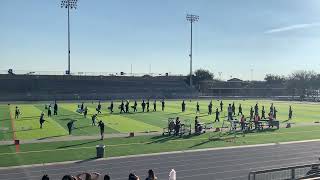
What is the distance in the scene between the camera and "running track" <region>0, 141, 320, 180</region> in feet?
65.2

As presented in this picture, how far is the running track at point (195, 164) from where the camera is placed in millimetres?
19875

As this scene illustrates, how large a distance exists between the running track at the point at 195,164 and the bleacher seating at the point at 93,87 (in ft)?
212

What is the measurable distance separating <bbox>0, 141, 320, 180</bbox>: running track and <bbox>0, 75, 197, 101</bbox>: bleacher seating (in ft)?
212

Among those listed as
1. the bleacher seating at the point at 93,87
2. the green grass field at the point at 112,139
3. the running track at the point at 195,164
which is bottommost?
the running track at the point at 195,164

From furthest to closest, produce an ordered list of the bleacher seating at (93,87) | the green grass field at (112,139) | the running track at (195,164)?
the bleacher seating at (93,87) → the green grass field at (112,139) → the running track at (195,164)

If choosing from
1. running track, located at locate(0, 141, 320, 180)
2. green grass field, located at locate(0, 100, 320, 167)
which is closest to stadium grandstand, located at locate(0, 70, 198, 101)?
green grass field, located at locate(0, 100, 320, 167)

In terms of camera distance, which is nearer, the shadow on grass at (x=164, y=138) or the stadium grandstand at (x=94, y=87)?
the shadow on grass at (x=164, y=138)

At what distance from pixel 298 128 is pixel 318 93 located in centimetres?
9579

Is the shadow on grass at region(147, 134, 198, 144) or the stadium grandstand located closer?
the shadow on grass at region(147, 134, 198, 144)

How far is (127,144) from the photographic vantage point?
28062mm

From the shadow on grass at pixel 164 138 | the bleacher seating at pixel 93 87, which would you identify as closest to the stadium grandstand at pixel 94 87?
the bleacher seating at pixel 93 87

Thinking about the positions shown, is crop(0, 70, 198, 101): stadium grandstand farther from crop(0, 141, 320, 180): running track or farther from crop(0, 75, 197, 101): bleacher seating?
crop(0, 141, 320, 180): running track

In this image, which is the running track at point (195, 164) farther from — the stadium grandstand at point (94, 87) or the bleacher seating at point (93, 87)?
the bleacher seating at point (93, 87)

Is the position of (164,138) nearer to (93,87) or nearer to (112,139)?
(112,139)
